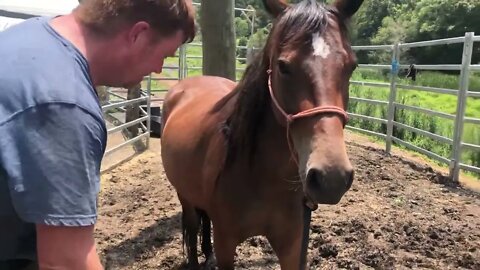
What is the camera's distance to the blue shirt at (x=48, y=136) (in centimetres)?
95

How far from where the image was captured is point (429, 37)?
30594 mm

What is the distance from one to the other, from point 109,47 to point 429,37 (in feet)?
105

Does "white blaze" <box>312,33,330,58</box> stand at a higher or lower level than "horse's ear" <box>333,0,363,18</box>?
lower

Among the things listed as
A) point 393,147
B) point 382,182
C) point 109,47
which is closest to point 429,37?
point 393,147

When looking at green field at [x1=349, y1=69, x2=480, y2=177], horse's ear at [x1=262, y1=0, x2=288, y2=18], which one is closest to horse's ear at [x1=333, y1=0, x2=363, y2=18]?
horse's ear at [x1=262, y1=0, x2=288, y2=18]

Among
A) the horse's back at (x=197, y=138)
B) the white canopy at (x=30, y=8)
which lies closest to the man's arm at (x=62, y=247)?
the horse's back at (x=197, y=138)

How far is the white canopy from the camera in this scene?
13.2ft

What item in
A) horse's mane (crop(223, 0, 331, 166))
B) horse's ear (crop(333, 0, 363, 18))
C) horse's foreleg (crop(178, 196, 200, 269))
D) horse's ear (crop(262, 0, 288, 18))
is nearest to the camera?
horse's mane (crop(223, 0, 331, 166))

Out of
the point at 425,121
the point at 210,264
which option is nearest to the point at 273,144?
the point at 210,264

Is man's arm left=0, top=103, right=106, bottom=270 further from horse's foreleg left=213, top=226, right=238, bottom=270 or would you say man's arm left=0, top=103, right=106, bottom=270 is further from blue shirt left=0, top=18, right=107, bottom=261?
horse's foreleg left=213, top=226, right=238, bottom=270

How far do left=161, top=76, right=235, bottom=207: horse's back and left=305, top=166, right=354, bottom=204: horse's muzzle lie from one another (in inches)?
35.4

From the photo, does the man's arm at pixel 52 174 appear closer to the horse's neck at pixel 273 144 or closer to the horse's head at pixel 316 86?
the horse's head at pixel 316 86

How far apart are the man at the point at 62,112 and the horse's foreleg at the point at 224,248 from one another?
175 cm

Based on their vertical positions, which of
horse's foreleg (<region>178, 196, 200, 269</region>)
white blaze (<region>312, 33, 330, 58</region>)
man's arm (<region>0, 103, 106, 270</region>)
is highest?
white blaze (<region>312, 33, 330, 58</region>)
